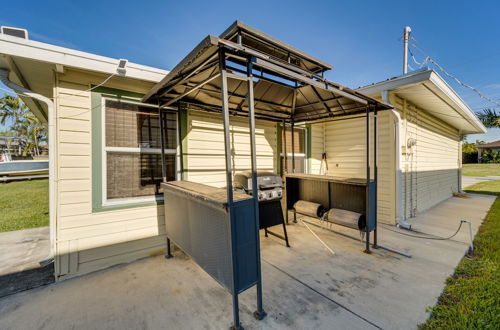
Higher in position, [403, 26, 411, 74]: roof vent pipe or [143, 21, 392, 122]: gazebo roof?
[403, 26, 411, 74]: roof vent pipe

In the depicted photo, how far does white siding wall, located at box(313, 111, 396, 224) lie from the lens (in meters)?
4.12

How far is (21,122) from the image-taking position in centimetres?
1852

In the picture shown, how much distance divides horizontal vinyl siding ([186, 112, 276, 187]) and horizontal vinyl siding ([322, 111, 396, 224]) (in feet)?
6.96

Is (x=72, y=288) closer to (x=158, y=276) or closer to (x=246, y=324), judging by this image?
(x=158, y=276)

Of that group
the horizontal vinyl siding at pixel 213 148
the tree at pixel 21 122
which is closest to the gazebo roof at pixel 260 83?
the horizontal vinyl siding at pixel 213 148

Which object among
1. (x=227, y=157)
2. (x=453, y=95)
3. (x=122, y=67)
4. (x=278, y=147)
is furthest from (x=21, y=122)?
(x=453, y=95)

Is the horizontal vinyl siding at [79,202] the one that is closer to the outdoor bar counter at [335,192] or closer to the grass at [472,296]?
the outdoor bar counter at [335,192]

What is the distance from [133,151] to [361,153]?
470 cm

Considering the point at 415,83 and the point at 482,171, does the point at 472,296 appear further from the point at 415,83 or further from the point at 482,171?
the point at 482,171

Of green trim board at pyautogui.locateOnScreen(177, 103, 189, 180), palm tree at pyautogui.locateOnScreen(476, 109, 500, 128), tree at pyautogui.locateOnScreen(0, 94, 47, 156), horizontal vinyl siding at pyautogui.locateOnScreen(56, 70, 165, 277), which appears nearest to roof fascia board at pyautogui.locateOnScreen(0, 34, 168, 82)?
horizontal vinyl siding at pyautogui.locateOnScreen(56, 70, 165, 277)

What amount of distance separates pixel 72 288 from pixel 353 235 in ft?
13.5

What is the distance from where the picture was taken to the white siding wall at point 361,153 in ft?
13.5

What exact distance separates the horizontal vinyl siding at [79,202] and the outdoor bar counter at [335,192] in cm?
309

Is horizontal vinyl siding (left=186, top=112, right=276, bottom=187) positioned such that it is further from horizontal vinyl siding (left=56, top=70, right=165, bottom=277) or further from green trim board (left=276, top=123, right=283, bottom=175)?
horizontal vinyl siding (left=56, top=70, right=165, bottom=277)
